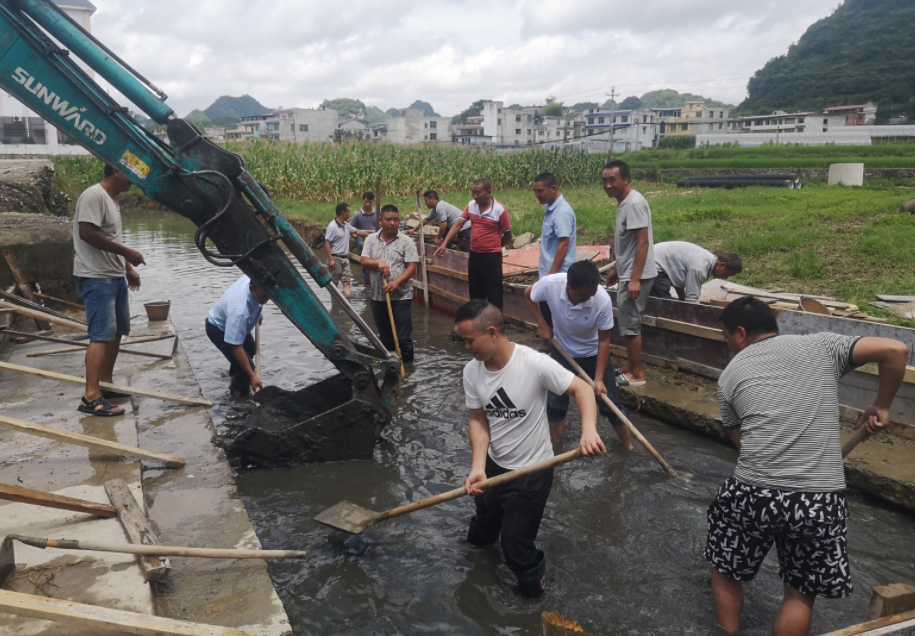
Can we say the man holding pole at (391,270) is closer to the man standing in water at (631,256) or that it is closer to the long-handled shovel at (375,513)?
the man standing in water at (631,256)

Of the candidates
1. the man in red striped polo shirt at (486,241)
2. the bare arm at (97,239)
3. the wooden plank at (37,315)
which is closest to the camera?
the bare arm at (97,239)

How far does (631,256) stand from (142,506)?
459 cm

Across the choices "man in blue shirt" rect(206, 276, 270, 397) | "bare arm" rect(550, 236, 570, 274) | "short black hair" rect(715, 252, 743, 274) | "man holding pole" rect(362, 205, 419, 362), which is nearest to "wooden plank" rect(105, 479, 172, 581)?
"man in blue shirt" rect(206, 276, 270, 397)

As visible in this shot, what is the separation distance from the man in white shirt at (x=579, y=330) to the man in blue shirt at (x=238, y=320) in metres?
2.40

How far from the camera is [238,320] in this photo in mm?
6094

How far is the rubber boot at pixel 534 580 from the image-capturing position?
12.2ft

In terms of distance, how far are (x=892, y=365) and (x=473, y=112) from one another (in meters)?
125

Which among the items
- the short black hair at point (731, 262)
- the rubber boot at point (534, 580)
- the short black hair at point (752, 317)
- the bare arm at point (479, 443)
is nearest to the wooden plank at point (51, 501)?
the bare arm at point (479, 443)

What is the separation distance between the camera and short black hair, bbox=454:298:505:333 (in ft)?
10.9

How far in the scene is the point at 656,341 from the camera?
289 inches

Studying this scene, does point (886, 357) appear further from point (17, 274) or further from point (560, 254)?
point (17, 274)

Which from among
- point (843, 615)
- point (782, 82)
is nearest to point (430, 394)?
point (843, 615)

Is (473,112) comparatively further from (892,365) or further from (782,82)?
(892,365)

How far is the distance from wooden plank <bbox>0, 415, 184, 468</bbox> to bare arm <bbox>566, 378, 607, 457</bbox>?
2900 mm
